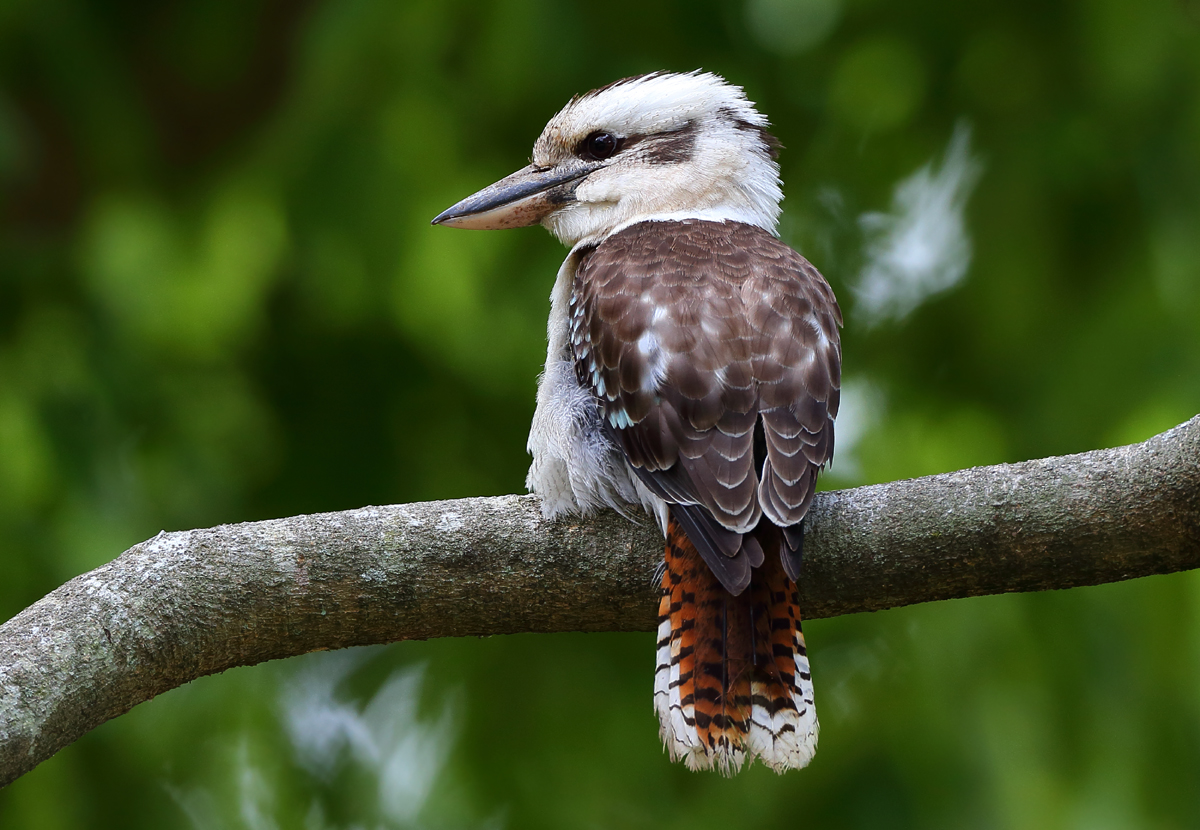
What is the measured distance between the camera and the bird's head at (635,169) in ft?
11.0

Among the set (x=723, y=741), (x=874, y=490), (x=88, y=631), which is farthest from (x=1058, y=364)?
(x=88, y=631)

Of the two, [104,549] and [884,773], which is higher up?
[104,549]

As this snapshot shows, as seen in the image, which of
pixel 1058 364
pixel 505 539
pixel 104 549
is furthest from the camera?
pixel 1058 364

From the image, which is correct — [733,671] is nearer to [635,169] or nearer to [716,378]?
[716,378]

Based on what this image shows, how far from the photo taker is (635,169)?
11.0 ft

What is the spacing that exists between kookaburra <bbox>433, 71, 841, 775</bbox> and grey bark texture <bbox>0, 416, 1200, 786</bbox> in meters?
0.12

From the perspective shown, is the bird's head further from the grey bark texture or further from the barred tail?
the barred tail

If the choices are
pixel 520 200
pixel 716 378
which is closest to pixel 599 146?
pixel 520 200

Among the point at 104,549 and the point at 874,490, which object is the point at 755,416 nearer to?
the point at 874,490

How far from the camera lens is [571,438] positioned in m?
2.72

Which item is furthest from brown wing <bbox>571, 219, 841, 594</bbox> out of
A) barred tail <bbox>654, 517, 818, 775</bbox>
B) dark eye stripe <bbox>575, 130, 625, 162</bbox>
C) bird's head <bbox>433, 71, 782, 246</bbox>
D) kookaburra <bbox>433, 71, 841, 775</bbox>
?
dark eye stripe <bbox>575, 130, 625, 162</bbox>

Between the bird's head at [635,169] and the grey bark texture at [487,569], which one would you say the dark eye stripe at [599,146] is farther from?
the grey bark texture at [487,569]

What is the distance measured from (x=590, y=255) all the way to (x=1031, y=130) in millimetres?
1627

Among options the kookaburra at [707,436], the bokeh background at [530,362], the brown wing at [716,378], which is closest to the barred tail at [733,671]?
the kookaburra at [707,436]
